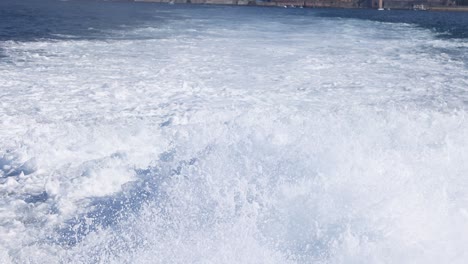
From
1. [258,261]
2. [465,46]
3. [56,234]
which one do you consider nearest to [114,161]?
[56,234]

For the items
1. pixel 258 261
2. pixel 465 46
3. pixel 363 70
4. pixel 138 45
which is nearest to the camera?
pixel 258 261

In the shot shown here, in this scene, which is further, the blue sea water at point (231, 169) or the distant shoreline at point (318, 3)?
the distant shoreline at point (318, 3)

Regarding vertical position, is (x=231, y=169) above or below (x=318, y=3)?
below

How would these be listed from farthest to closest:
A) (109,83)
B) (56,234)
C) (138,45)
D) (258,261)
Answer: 1. (138,45)
2. (109,83)
3. (56,234)
4. (258,261)

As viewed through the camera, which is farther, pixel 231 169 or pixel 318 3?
pixel 318 3

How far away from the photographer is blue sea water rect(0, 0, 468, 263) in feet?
12.2

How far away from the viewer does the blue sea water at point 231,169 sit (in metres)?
3.71

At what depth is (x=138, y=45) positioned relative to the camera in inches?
666

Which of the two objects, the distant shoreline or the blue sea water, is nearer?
the blue sea water

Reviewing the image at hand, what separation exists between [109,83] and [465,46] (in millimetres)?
16700

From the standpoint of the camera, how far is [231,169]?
16.5 ft

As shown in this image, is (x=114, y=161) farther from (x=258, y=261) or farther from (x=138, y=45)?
(x=138, y=45)

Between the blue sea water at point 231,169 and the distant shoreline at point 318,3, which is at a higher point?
the distant shoreline at point 318,3

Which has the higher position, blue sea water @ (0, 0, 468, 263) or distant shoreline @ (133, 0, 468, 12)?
distant shoreline @ (133, 0, 468, 12)
